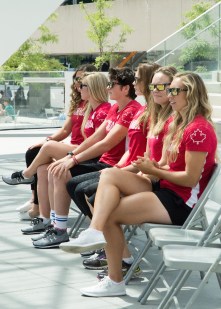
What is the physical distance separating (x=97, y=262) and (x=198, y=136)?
1517 mm

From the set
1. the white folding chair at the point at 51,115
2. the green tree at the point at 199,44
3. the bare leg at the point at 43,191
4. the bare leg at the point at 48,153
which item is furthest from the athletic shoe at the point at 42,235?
the white folding chair at the point at 51,115

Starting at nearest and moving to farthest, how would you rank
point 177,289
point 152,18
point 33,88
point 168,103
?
point 177,289 → point 168,103 → point 33,88 → point 152,18

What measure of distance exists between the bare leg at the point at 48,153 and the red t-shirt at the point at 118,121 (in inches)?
29.1

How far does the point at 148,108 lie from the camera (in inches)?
256

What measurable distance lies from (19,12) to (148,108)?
4634mm

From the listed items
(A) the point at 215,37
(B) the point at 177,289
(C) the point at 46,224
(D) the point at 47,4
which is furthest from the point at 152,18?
(B) the point at 177,289

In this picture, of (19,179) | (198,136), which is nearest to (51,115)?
(19,179)

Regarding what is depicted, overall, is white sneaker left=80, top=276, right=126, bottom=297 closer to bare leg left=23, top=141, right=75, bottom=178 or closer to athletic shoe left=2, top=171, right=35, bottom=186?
bare leg left=23, top=141, right=75, bottom=178

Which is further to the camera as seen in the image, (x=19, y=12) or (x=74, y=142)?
(x=19, y=12)

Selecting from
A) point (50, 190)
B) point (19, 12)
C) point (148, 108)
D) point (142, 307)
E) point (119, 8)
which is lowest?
point (142, 307)

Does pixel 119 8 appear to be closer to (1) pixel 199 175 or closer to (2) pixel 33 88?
(2) pixel 33 88

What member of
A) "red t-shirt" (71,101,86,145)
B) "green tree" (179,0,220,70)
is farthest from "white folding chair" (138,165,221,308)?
"green tree" (179,0,220,70)

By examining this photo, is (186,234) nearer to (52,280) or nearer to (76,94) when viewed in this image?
(52,280)

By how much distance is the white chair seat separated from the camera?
4531 mm
